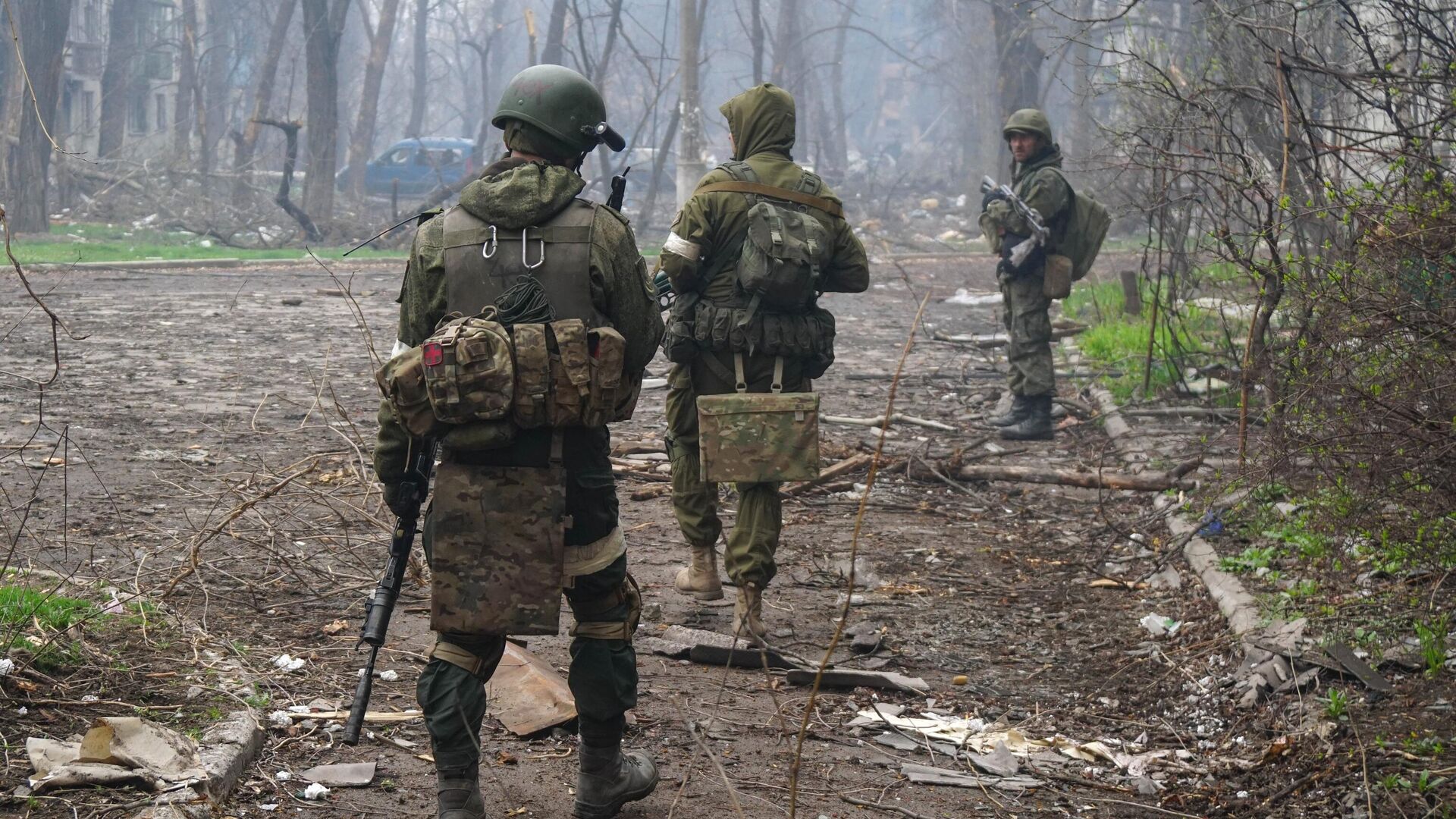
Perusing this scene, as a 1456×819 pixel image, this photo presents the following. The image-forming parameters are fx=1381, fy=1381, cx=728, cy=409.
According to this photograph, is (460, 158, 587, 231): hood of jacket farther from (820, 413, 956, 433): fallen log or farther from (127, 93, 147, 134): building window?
(127, 93, 147, 134): building window

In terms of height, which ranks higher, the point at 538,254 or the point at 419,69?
the point at 419,69

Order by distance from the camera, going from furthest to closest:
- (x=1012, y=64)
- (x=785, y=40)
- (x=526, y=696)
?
(x=785, y=40) → (x=1012, y=64) → (x=526, y=696)

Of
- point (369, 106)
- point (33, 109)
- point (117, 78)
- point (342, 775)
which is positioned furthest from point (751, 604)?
point (117, 78)

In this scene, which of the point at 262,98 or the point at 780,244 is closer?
the point at 780,244

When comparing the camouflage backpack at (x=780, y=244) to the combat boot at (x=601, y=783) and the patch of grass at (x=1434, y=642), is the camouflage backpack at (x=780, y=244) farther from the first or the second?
the patch of grass at (x=1434, y=642)

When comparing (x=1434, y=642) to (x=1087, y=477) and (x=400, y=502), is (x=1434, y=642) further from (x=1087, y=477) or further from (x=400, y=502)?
(x=1087, y=477)

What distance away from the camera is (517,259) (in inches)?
133

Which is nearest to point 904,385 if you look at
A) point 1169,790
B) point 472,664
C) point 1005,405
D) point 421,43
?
point 1005,405

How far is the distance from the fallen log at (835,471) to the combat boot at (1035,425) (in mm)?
1757

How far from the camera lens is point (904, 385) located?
11.6 m

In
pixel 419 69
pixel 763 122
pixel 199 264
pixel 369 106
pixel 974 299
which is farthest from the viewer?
pixel 419 69

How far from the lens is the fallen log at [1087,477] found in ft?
24.6

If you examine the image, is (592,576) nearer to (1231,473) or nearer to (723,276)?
(723,276)

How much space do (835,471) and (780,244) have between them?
9.42 ft
